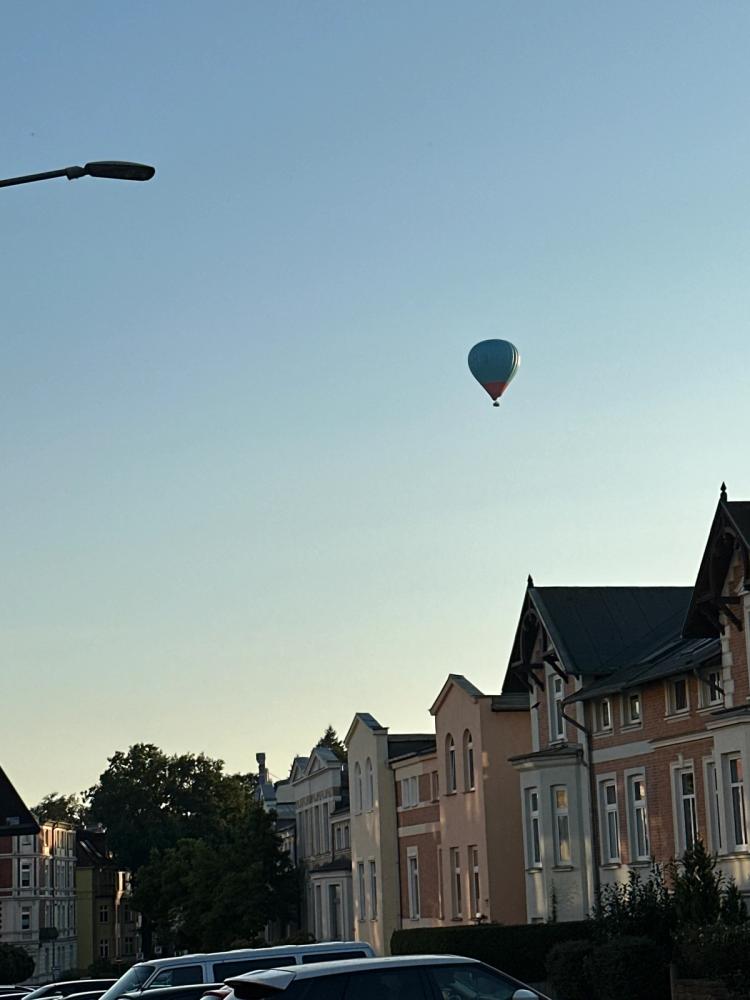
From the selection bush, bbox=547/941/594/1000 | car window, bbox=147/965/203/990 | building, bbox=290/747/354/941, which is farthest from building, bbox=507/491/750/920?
A: building, bbox=290/747/354/941

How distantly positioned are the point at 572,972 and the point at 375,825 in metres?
30.3

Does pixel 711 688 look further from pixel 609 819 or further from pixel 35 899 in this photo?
pixel 35 899

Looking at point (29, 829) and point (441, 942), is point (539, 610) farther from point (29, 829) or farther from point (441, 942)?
point (29, 829)

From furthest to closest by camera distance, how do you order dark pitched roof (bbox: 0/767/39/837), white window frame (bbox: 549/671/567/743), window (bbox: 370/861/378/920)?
1. dark pitched roof (bbox: 0/767/39/837)
2. window (bbox: 370/861/378/920)
3. white window frame (bbox: 549/671/567/743)

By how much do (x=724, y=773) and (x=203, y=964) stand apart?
17.7m

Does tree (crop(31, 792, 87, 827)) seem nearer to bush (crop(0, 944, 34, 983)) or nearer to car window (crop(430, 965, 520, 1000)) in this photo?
bush (crop(0, 944, 34, 983))

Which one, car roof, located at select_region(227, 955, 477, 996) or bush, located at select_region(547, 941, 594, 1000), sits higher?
car roof, located at select_region(227, 955, 477, 996)

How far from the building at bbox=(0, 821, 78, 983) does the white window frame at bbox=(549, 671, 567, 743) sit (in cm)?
7294

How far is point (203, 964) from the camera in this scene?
2111cm

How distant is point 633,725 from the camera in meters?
41.9

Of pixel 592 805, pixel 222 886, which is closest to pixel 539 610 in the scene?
pixel 592 805

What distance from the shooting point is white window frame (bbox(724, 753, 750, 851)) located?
1405 inches

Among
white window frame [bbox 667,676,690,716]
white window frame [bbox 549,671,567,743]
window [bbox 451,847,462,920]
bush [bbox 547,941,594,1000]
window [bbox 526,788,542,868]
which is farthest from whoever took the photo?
window [bbox 451,847,462,920]

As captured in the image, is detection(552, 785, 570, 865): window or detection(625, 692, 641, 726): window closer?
detection(625, 692, 641, 726): window
